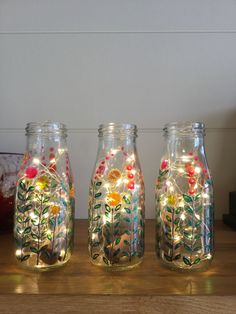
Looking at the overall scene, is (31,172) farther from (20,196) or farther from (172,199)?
(172,199)

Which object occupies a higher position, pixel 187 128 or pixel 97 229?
pixel 187 128

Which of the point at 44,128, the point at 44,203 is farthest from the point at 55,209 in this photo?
the point at 44,128

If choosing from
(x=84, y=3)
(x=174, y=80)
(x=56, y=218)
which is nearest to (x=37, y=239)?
(x=56, y=218)

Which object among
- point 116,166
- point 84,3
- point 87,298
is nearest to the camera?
point 87,298

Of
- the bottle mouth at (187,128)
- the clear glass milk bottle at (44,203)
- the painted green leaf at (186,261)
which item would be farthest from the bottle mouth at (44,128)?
the painted green leaf at (186,261)

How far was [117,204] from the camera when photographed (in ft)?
1.42

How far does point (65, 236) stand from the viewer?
0.44 m

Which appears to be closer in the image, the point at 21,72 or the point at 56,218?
the point at 56,218

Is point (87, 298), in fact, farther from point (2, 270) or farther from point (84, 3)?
point (84, 3)

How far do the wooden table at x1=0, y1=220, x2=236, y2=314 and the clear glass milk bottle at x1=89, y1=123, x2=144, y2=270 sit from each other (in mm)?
27

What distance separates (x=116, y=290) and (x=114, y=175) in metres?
0.18

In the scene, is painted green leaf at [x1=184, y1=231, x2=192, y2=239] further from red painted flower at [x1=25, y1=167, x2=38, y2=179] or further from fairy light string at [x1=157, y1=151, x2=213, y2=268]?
red painted flower at [x1=25, y1=167, x2=38, y2=179]

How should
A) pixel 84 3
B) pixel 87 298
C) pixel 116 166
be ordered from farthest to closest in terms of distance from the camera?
1. pixel 84 3
2. pixel 116 166
3. pixel 87 298

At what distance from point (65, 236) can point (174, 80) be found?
566 millimetres
